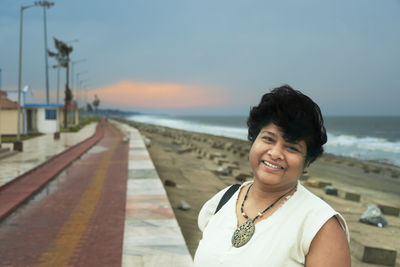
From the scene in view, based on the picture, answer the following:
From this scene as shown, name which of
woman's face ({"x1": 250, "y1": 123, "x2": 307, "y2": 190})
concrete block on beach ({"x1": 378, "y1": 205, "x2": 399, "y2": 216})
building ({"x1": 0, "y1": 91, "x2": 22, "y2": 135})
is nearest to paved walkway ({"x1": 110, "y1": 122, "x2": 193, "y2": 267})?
woman's face ({"x1": 250, "y1": 123, "x2": 307, "y2": 190})

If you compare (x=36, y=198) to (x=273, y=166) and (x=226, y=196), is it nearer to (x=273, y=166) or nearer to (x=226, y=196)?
(x=226, y=196)

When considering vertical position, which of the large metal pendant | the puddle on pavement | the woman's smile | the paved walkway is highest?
the woman's smile

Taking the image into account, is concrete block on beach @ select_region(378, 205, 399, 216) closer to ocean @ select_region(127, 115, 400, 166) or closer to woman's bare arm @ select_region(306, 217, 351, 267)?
woman's bare arm @ select_region(306, 217, 351, 267)

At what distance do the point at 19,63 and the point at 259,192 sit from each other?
64.6ft

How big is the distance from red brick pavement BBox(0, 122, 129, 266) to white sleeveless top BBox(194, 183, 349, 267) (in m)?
3.50

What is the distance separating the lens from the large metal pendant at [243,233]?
171 cm

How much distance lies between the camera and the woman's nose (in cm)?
177

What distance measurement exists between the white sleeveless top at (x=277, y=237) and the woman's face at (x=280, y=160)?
90mm

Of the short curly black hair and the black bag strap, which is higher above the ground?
the short curly black hair

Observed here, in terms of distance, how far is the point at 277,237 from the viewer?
162 centimetres

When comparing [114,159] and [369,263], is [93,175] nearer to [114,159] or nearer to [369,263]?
[114,159]

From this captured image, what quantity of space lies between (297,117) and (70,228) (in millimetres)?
5700

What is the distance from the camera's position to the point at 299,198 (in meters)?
1.72

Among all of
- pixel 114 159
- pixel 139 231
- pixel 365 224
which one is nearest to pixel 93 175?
pixel 114 159
